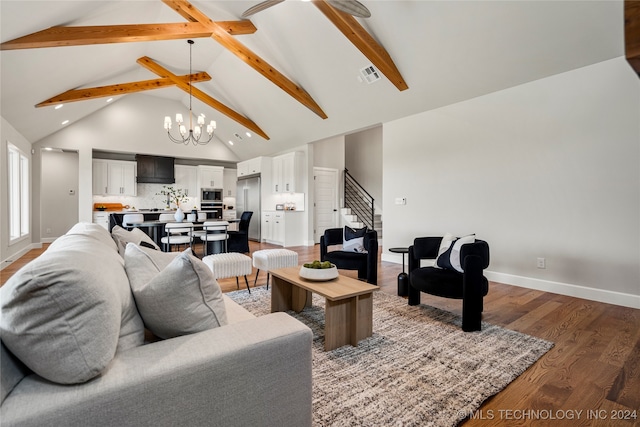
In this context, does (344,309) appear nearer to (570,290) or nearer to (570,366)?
(570,366)

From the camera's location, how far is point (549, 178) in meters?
3.67

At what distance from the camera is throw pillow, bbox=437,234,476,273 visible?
9.40 feet

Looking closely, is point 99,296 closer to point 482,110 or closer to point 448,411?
point 448,411

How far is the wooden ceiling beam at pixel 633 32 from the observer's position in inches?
37.1

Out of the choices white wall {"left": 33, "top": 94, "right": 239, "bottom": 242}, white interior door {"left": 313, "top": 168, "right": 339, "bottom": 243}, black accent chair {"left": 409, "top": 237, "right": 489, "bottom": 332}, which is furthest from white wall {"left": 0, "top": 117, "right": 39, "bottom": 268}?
black accent chair {"left": 409, "top": 237, "right": 489, "bottom": 332}

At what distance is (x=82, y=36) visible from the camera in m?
3.67

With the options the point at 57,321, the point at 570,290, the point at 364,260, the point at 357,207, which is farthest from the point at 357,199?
the point at 57,321

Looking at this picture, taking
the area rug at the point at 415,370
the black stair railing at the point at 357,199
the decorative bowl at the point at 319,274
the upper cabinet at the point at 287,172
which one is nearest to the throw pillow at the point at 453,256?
the area rug at the point at 415,370

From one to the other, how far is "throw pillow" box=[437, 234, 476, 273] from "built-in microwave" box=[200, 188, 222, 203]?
8.40 meters

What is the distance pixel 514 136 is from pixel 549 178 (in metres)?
0.69

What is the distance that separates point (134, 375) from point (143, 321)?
13.8 inches

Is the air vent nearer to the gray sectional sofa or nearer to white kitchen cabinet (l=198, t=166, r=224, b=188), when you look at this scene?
A: the gray sectional sofa

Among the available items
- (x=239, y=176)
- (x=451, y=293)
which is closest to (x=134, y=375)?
(x=451, y=293)

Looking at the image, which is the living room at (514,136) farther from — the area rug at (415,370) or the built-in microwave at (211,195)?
the built-in microwave at (211,195)
